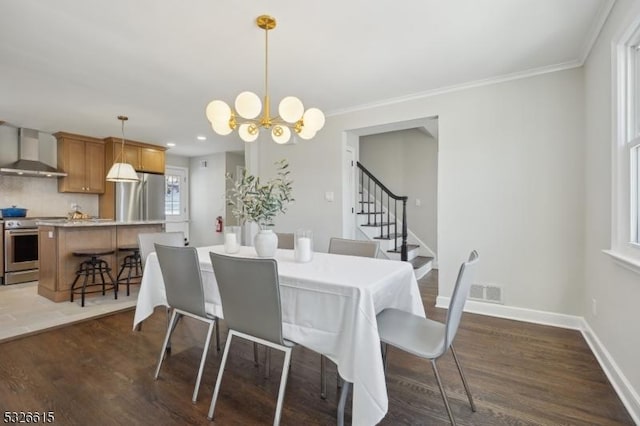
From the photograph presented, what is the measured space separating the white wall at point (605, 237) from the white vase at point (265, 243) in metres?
2.12

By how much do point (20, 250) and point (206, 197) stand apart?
3491mm

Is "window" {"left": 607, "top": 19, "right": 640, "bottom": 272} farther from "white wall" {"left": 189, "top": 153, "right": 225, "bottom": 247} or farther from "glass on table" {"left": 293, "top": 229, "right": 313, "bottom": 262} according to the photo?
"white wall" {"left": 189, "top": 153, "right": 225, "bottom": 247}

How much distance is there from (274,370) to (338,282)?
102cm

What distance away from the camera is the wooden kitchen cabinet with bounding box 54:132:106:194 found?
5.46 meters

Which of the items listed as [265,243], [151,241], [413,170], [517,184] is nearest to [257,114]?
[265,243]

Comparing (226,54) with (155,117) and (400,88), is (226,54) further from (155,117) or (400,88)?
(155,117)

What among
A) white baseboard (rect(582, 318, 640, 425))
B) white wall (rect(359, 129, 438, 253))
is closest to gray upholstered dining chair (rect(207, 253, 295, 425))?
white baseboard (rect(582, 318, 640, 425))

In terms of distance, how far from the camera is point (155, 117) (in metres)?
4.58

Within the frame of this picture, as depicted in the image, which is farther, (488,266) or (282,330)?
(488,266)

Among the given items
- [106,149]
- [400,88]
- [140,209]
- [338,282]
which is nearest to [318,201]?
[400,88]

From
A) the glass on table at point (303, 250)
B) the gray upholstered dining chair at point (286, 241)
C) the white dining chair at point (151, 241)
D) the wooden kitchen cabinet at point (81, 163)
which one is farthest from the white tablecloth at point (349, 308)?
the wooden kitchen cabinet at point (81, 163)

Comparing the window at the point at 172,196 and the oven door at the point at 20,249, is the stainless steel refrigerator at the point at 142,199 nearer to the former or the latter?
the window at the point at 172,196

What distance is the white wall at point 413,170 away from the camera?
5.83 metres

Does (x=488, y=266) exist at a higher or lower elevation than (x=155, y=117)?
lower
